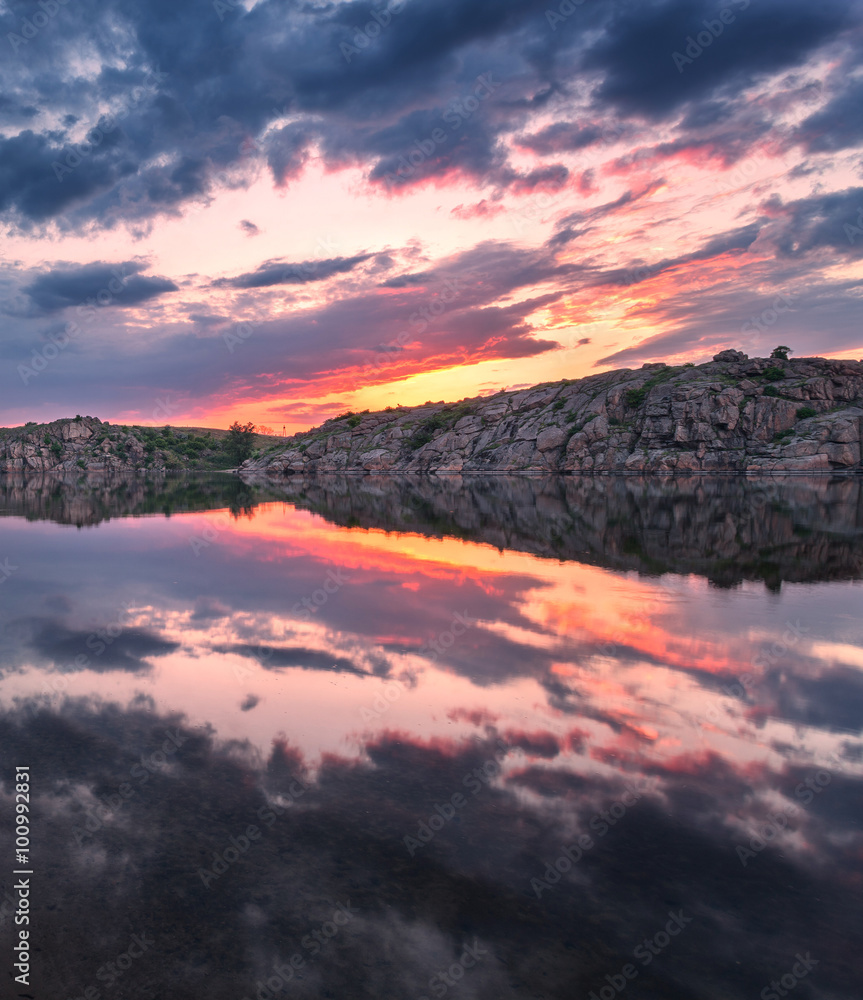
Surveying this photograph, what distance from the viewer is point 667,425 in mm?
129000

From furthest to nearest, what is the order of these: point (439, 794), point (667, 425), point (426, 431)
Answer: point (426, 431)
point (667, 425)
point (439, 794)

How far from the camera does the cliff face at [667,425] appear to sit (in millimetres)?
114738

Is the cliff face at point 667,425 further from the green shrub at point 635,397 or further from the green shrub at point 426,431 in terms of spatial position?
the green shrub at point 426,431

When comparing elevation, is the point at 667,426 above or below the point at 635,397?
below

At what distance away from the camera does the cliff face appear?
376 feet

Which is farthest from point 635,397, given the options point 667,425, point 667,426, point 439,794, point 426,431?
point 439,794

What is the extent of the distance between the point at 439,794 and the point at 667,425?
134 m

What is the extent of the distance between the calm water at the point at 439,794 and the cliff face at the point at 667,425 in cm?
11308

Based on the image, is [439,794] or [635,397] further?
[635,397]

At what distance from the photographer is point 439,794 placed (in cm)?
741

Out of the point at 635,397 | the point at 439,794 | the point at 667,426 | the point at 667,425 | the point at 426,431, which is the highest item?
the point at 635,397

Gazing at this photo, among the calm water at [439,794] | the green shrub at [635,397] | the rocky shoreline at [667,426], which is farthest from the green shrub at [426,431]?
the calm water at [439,794]

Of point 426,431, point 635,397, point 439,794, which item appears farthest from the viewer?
point 426,431

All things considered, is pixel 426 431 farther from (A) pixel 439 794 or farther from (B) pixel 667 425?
(A) pixel 439 794
